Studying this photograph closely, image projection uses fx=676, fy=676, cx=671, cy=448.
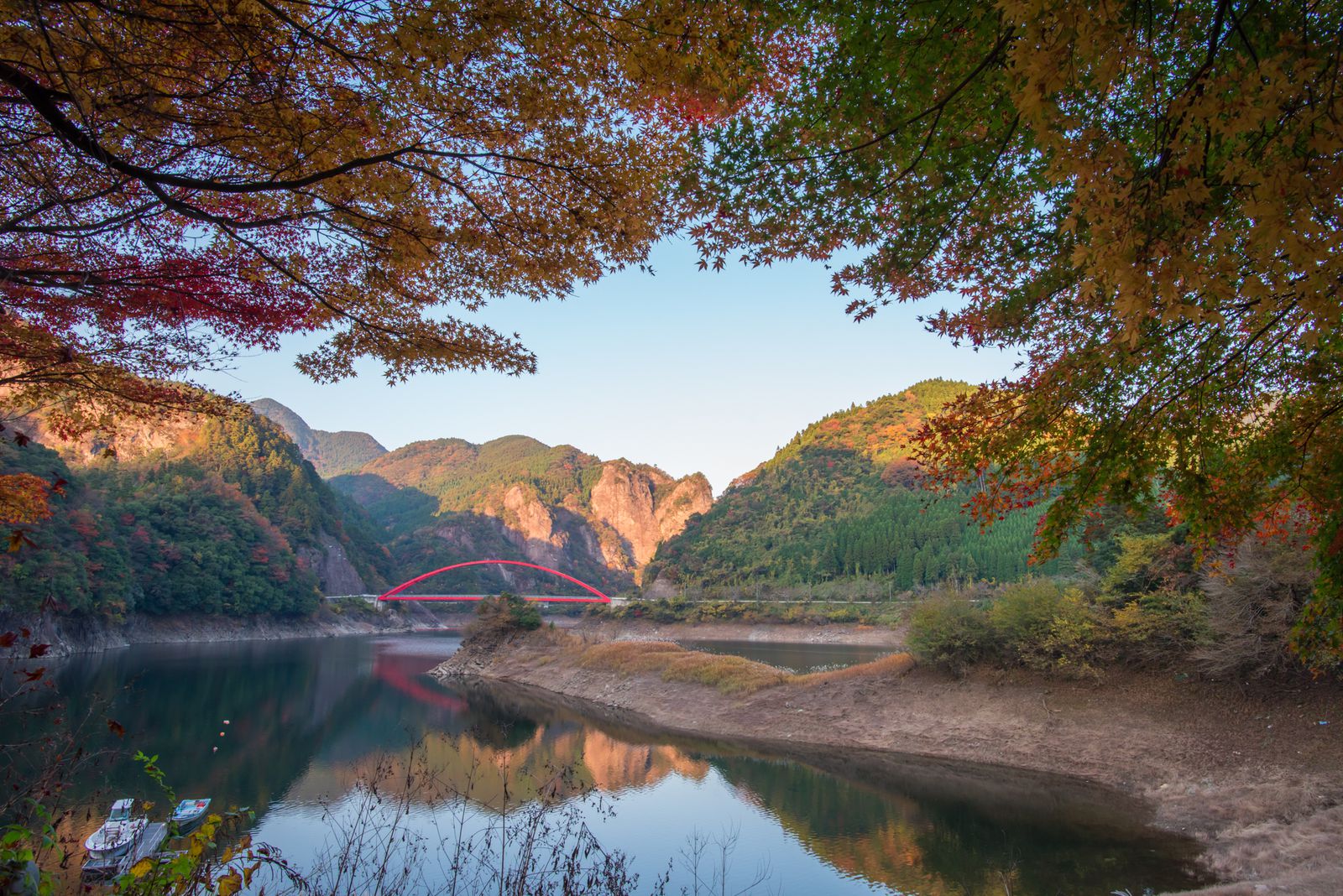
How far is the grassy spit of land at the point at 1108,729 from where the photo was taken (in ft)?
30.2

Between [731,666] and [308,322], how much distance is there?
1892cm

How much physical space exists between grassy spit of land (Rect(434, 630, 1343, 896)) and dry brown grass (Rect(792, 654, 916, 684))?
0.07 metres

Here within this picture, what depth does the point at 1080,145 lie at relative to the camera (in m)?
1.88

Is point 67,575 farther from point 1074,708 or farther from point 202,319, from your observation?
point 1074,708

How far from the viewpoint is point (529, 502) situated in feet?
448

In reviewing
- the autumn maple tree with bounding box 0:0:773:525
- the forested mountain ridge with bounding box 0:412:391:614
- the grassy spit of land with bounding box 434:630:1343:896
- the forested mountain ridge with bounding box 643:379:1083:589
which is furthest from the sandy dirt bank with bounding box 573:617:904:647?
the autumn maple tree with bounding box 0:0:773:525

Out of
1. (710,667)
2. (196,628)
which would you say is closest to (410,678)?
(710,667)

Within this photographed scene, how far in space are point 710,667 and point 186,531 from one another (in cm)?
3977

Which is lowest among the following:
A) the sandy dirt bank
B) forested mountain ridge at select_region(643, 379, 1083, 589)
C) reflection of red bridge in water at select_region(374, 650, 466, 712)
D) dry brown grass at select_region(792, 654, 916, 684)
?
the sandy dirt bank

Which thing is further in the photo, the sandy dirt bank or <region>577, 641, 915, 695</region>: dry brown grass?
the sandy dirt bank

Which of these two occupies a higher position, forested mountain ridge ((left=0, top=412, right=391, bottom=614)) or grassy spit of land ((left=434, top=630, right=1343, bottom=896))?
forested mountain ridge ((left=0, top=412, right=391, bottom=614))

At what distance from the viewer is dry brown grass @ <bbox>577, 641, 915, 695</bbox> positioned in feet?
62.4

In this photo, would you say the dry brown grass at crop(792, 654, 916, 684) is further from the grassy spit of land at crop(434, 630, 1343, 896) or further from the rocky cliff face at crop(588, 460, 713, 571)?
the rocky cliff face at crop(588, 460, 713, 571)

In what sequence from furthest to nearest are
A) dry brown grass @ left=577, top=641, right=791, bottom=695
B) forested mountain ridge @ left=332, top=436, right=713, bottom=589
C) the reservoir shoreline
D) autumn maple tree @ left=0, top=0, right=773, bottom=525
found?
forested mountain ridge @ left=332, top=436, right=713, bottom=589 → the reservoir shoreline → dry brown grass @ left=577, top=641, right=791, bottom=695 → autumn maple tree @ left=0, top=0, right=773, bottom=525
